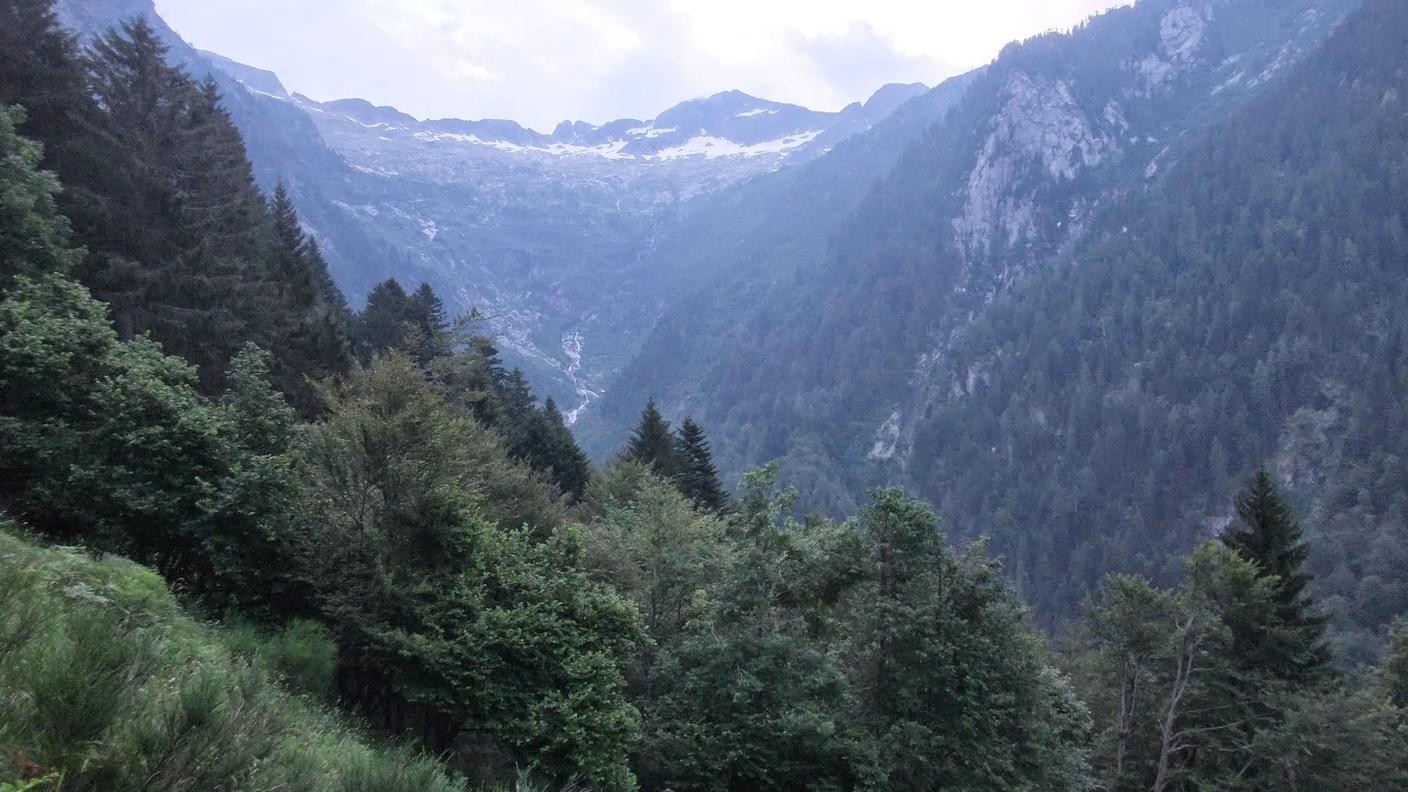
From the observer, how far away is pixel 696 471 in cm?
5369

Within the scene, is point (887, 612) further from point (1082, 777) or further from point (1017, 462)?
point (1017, 462)

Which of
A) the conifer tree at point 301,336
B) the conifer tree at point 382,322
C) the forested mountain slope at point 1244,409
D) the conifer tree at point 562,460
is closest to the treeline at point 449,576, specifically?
the conifer tree at point 301,336

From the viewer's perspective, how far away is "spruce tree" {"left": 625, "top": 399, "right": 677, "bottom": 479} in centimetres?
5203

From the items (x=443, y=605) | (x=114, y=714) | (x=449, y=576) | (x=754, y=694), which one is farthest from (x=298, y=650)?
(x=114, y=714)

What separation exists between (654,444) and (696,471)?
11.3 feet

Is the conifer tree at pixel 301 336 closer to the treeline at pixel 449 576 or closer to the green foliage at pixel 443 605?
the treeline at pixel 449 576

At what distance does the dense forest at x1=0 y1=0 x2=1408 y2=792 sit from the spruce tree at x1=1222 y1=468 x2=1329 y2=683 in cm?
13

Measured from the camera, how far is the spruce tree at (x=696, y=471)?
2058 inches

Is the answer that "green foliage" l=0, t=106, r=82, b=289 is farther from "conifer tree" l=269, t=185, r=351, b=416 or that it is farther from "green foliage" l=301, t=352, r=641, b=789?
"conifer tree" l=269, t=185, r=351, b=416

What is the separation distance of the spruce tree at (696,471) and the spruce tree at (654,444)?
0.82m

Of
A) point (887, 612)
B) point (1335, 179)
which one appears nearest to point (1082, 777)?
point (887, 612)

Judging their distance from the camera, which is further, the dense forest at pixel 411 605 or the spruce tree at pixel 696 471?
the spruce tree at pixel 696 471

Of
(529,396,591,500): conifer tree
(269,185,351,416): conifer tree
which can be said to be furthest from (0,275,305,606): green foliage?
(529,396,591,500): conifer tree

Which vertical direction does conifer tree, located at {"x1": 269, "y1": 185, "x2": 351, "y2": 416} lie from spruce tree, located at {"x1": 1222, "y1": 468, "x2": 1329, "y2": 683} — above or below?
below
